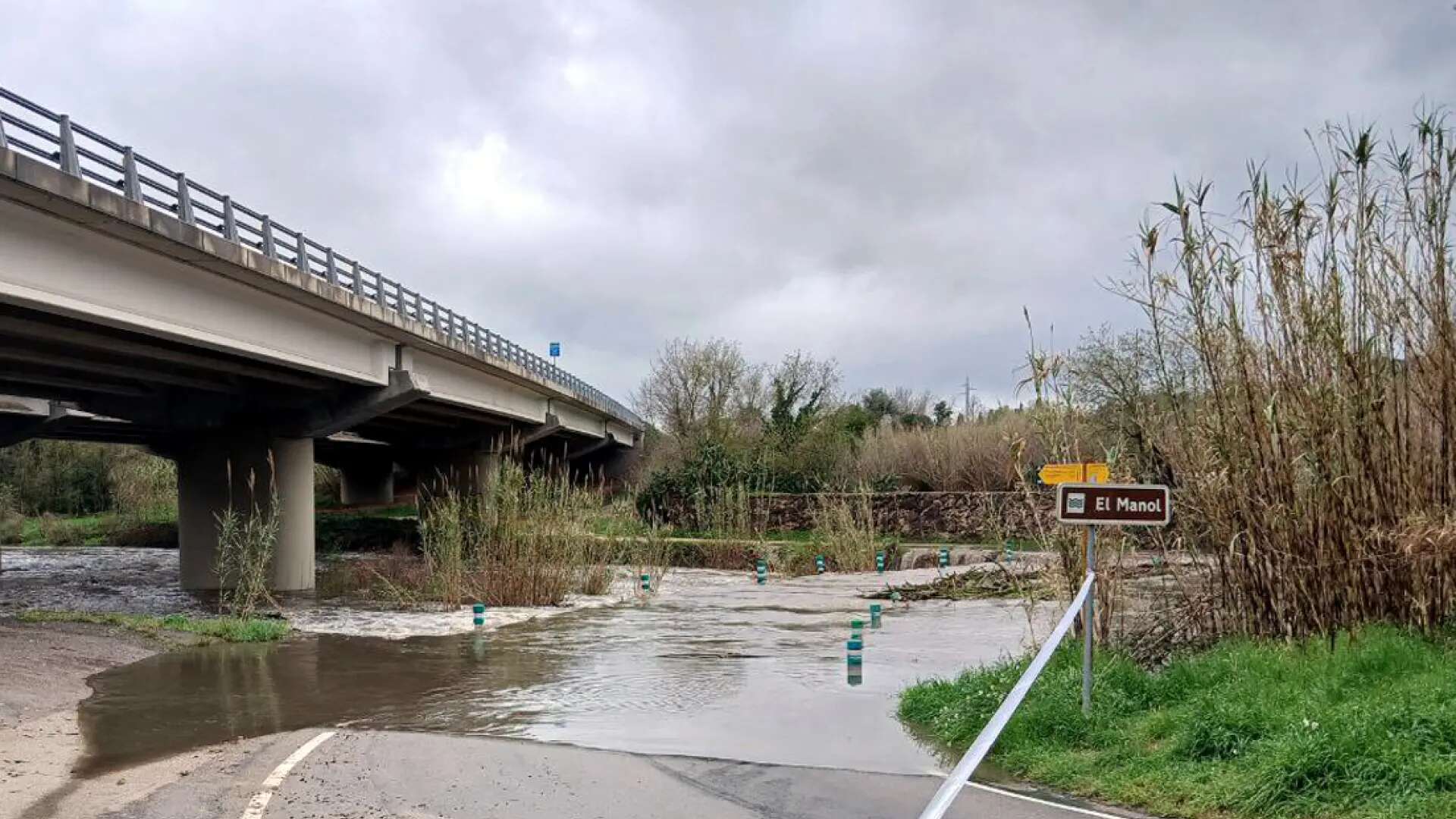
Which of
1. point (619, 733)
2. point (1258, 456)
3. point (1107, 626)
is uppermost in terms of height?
point (1258, 456)

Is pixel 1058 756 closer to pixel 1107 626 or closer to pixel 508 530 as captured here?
pixel 1107 626

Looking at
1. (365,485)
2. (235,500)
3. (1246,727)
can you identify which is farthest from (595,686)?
(365,485)

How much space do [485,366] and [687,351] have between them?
30.3m

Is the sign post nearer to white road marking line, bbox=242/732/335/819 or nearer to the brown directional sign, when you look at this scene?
the brown directional sign

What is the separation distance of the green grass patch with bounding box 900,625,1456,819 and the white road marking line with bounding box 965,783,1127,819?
27cm

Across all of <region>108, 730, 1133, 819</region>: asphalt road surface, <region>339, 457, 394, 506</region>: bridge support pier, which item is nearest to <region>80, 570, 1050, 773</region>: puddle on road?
<region>108, 730, 1133, 819</region>: asphalt road surface

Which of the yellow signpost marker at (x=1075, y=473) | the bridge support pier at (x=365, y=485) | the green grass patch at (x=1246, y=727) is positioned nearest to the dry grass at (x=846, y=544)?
the yellow signpost marker at (x=1075, y=473)

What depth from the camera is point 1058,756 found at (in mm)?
8180

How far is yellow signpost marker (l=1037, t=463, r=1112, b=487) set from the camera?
9.82 m

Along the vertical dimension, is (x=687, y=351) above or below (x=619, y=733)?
above

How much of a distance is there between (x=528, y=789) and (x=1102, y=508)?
182 inches

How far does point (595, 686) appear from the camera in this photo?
514 inches

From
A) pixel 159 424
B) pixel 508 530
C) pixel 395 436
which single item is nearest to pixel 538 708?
pixel 508 530

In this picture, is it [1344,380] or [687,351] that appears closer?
[1344,380]
